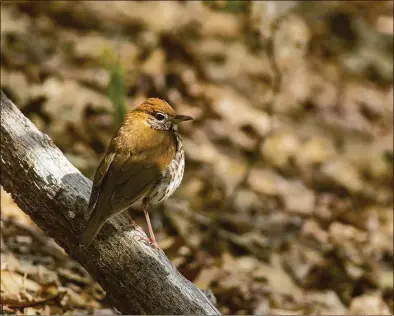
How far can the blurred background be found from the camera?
19.1 feet

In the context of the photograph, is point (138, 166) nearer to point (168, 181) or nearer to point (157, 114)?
point (168, 181)

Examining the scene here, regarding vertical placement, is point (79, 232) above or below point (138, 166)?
below

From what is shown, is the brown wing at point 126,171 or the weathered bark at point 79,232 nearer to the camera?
the brown wing at point 126,171

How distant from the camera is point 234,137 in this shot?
8.19m

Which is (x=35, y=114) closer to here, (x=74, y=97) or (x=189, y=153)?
(x=74, y=97)

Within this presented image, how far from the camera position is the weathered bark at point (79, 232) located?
3.83m

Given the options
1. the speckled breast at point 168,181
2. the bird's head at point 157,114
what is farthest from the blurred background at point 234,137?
the bird's head at point 157,114

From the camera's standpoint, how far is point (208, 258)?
6.15m

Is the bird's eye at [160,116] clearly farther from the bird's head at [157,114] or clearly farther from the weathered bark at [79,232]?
the weathered bark at [79,232]

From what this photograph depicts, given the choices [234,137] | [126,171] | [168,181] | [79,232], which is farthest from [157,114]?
[234,137]

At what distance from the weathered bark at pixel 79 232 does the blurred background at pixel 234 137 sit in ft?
3.19

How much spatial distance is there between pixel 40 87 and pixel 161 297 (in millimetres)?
3934

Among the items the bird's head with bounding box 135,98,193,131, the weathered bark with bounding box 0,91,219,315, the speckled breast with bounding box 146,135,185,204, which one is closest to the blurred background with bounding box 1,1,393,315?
the weathered bark with bounding box 0,91,219,315

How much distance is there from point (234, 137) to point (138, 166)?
4.28m
